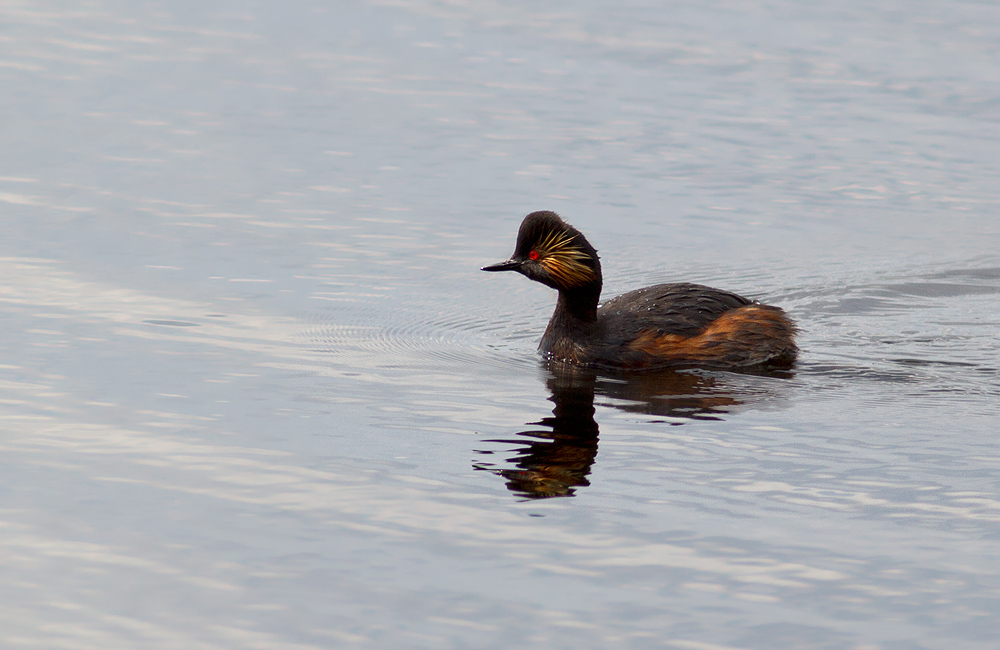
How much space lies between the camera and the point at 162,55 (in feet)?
62.1

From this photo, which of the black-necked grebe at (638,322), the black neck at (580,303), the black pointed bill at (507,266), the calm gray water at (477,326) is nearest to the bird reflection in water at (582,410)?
the calm gray water at (477,326)

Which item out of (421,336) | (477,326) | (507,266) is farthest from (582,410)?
(477,326)

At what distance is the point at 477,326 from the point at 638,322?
138cm

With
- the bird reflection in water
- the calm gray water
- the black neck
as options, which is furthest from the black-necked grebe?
the calm gray water

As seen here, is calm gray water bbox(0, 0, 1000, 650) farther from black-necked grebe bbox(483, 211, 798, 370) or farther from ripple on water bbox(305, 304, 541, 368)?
black-necked grebe bbox(483, 211, 798, 370)

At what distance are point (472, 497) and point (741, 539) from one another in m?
1.40

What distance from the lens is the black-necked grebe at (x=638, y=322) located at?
10.9 m

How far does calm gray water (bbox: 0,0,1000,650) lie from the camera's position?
6.66 metres

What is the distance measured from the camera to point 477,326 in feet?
38.4

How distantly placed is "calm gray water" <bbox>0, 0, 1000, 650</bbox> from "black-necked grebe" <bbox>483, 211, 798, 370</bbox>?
0.38 meters

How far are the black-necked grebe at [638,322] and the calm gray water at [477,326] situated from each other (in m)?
0.38

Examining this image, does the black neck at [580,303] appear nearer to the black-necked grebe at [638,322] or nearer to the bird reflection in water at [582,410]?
the black-necked grebe at [638,322]

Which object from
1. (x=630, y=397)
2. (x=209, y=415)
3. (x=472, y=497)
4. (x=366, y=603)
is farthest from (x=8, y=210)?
(x=366, y=603)

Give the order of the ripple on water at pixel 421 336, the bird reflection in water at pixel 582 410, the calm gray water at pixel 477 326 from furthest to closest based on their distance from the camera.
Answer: the ripple on water at pixel 421 336
the bird reflection in water at pixel 582 410
the calm gray water at pixel 477 326
